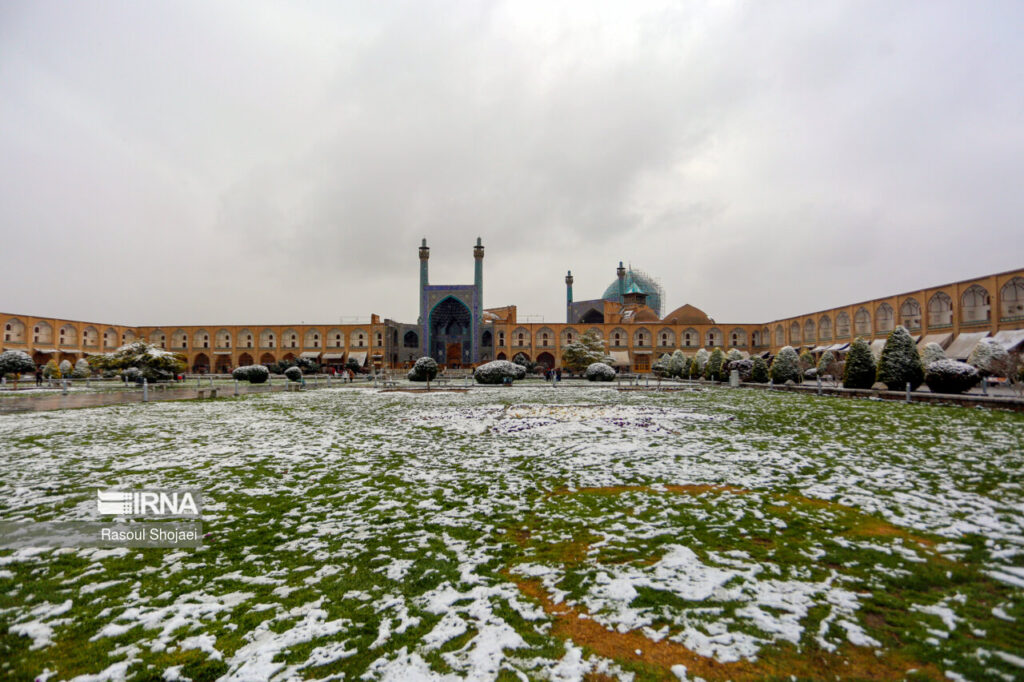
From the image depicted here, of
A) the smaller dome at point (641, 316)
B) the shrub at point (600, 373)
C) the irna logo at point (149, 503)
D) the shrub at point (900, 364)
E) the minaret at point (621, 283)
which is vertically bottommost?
the irna logo at point (149, 503)

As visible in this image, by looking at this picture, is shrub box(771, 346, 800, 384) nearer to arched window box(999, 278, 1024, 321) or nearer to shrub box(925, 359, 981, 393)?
shrub box(925, 359, 981, 393)

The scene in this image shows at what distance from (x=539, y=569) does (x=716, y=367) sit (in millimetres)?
33602

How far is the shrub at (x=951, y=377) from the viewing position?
15.4 m

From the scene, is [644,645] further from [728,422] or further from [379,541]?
[728,422]

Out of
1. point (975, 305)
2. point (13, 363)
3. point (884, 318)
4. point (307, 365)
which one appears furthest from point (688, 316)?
point (13, 363)

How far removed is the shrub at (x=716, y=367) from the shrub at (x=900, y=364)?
14557 millimetres

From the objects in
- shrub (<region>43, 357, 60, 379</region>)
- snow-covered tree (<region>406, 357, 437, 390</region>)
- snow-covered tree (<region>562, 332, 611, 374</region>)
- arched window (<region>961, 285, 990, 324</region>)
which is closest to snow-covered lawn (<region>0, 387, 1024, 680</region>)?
snow-covered tree (<region>406, 357, 437, 390</region>)

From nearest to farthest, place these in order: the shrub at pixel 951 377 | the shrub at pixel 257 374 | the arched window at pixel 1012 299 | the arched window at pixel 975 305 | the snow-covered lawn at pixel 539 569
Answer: the snow-covered lawn at pixel 539 569
the shrub at pixel 951 377
the arched window at pixel 1012 299
the arched window at pixel 975 305
the shrub at pixel 257 374

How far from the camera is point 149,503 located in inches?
224

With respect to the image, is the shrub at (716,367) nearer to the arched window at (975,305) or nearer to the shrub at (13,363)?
the arched window at (975,305)

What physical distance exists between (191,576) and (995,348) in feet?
92.1

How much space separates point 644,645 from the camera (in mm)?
2807

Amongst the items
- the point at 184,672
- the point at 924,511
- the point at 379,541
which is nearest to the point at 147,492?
the point at 379,541

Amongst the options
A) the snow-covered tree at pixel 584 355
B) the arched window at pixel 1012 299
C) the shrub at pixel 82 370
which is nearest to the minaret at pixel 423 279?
the snow-covered tree at pixel 584 355
